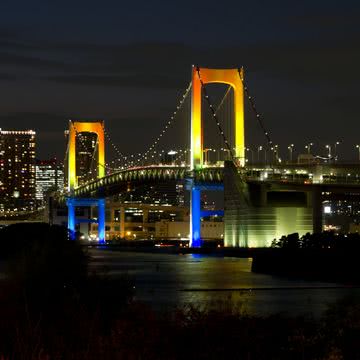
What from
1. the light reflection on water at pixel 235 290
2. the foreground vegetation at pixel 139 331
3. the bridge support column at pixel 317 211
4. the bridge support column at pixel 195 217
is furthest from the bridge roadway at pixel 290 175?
the foreground vegetation at pixel 139 331

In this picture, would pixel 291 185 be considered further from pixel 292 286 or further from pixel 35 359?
pixel 35 359

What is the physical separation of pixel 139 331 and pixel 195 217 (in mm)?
56350

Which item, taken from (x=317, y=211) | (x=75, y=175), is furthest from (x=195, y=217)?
(x=75, y=175)

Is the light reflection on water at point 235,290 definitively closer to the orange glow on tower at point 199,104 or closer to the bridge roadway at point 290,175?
the bridge roadway at point 290,175

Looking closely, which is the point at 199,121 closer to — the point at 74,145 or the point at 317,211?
the point at 317,211

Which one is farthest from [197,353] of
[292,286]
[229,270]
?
[229,270]

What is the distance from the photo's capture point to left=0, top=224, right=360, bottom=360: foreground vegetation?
10.3 meters

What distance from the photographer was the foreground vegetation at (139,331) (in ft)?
33.8

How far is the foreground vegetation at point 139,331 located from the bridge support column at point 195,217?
5287 centimetres

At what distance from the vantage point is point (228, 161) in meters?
63.7

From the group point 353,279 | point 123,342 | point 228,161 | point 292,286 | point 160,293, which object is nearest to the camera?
point 123,342

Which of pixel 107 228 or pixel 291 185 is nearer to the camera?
pixel 291 185

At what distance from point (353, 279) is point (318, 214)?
2314 centimetres

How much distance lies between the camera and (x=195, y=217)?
221ft
